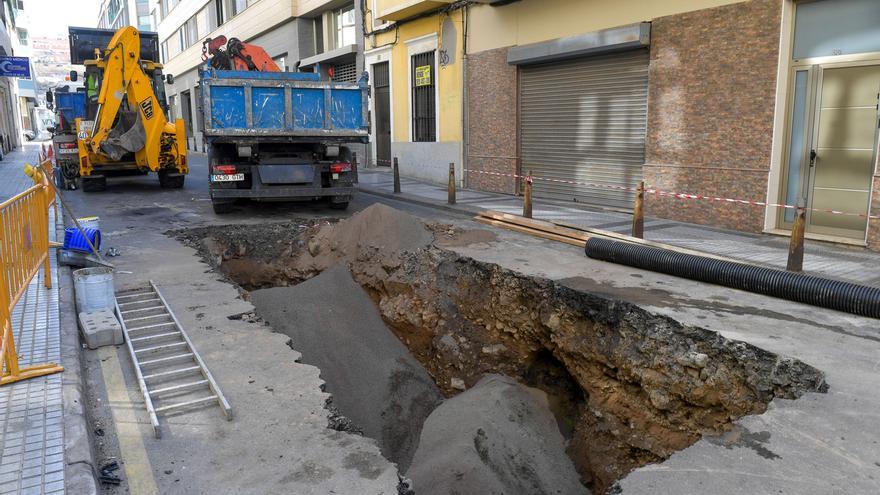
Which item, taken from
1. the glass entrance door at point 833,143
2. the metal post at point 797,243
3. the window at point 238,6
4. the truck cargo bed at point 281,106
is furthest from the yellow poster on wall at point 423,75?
the window at point 238,6

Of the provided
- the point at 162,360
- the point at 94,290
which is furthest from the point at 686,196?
the point at 94,290

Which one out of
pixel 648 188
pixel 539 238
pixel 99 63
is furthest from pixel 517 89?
pixel 99 63

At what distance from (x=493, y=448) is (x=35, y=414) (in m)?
3.15

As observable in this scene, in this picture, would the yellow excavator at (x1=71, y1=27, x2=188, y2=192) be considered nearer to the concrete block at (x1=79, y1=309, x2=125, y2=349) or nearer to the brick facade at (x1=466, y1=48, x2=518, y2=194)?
the brick facade at (x1=466, y1=48, x2=518, y2=194)

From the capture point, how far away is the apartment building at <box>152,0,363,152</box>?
23.2 metres

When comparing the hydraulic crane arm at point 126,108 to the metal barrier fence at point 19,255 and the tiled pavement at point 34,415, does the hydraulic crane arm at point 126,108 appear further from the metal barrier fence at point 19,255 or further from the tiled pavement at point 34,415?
the tiled pavement at point 34,415

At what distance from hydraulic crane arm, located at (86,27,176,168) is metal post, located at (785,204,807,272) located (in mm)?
13452

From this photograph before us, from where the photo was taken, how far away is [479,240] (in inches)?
364

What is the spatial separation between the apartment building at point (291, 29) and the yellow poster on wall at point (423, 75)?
272 centimetres

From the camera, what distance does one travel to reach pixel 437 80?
17.8 metres

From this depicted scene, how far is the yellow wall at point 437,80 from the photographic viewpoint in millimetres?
17023

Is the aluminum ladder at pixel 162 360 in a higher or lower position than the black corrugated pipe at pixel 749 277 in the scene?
lower

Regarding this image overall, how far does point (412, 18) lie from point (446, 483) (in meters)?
16.7

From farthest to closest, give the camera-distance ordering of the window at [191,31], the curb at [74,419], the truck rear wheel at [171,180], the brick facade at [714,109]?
1. the window at [191,31]
2. the truck rear wheel at [171,180]
3. the brick facade at [714,109]
4. the curb at [74,419]
